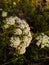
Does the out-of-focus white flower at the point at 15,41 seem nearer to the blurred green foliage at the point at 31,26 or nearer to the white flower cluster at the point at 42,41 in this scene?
the blurred green foliage at the point at 31,26

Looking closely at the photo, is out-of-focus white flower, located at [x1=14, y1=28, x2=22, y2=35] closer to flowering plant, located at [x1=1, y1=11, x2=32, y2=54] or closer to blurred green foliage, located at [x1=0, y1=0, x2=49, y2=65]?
flowering plant, located at [x1=1, y1=11, x2=32, y2=54]

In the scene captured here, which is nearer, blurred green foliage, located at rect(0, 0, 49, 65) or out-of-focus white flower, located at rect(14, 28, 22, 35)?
out-of-focus white flower, located at rect(14, 28, 22, 35)

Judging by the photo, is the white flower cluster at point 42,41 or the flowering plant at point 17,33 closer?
the flowering plant at point 17,33

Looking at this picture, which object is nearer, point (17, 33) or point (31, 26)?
point (17, 33)

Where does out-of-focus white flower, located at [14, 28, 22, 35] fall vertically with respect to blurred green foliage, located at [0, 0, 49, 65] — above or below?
above

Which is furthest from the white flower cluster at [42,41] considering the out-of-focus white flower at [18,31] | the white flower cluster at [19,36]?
the out-of-focus white flower at [18,31]

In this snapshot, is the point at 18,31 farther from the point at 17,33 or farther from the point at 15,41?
the point at 15,41

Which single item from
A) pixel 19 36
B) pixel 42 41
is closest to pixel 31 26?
pixel 42 41

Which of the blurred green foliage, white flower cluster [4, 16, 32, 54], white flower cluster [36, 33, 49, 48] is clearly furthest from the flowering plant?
white flower cluster [36, 33, 49, 48]

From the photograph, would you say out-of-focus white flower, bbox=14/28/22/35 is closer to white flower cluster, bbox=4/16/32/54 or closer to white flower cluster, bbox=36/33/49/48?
white flower cluster, bbox=4/16/32/54

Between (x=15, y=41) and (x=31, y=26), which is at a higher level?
(x=15, y=41)

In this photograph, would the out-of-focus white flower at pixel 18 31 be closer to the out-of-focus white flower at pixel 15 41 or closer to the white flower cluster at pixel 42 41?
the out-of-focus white flower at pixel 15 41

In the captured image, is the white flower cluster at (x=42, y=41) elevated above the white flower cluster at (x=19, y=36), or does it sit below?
below
